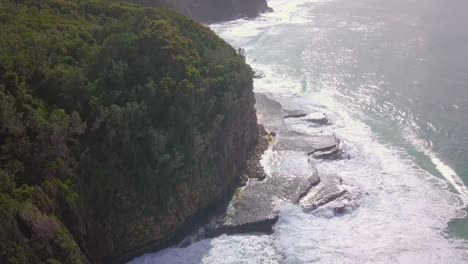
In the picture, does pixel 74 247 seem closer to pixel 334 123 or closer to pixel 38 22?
pixel 38 22

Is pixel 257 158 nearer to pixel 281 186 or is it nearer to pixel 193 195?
pixel 281 186

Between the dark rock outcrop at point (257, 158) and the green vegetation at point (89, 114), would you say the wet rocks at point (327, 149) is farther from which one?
the green vegetation at point (89, 114)

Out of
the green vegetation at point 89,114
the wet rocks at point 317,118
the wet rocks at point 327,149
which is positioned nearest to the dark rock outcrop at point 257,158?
the wet rocks at point 327,149

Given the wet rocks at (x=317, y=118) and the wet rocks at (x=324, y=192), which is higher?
the wet rocks at (x=317, y=118)

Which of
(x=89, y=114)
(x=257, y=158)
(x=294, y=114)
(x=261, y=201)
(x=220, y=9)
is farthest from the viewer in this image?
(x=220, y=9)

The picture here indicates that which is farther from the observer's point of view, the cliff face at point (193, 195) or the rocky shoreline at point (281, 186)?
the rocky shoreline at point (281, 186)

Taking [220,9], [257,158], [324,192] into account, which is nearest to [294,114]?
[257,158]

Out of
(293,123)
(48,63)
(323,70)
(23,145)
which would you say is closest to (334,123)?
(293,123)
